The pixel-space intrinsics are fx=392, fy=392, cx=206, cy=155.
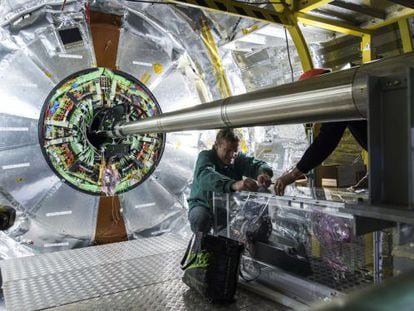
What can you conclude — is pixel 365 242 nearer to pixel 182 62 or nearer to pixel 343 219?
pixel 343 219

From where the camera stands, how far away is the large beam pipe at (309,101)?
1108mm

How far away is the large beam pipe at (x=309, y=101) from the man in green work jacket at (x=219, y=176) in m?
0.38

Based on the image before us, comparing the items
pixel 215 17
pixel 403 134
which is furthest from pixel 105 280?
pixel 215 17

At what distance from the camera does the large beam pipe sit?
1108 mm

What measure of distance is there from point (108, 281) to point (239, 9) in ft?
7.00

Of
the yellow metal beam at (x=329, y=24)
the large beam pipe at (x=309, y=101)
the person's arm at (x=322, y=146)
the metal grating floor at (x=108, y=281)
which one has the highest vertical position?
the yellow metal beam at (x=329, y=24)

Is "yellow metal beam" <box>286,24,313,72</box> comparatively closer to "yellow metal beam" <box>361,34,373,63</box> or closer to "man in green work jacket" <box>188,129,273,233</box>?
"yellow metal beam" <box>361,34,373,63</box>

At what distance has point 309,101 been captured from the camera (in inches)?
51.4

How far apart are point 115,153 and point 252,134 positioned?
1.56m

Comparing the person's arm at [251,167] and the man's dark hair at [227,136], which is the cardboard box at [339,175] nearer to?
the person's arm at [251,167]

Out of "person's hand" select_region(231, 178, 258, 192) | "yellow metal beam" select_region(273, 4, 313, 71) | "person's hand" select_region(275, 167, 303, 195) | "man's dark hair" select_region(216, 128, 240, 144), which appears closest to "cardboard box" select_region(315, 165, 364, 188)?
"yellow metal beam" select_region(273, 4, 313, 71)

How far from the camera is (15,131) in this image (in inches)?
121

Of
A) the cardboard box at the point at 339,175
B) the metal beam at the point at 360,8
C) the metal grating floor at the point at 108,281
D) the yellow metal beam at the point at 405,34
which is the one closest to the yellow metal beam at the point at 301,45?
the metal beam at the point at 360,8

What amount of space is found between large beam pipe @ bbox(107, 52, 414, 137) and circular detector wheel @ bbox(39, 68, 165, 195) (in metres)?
1.72
